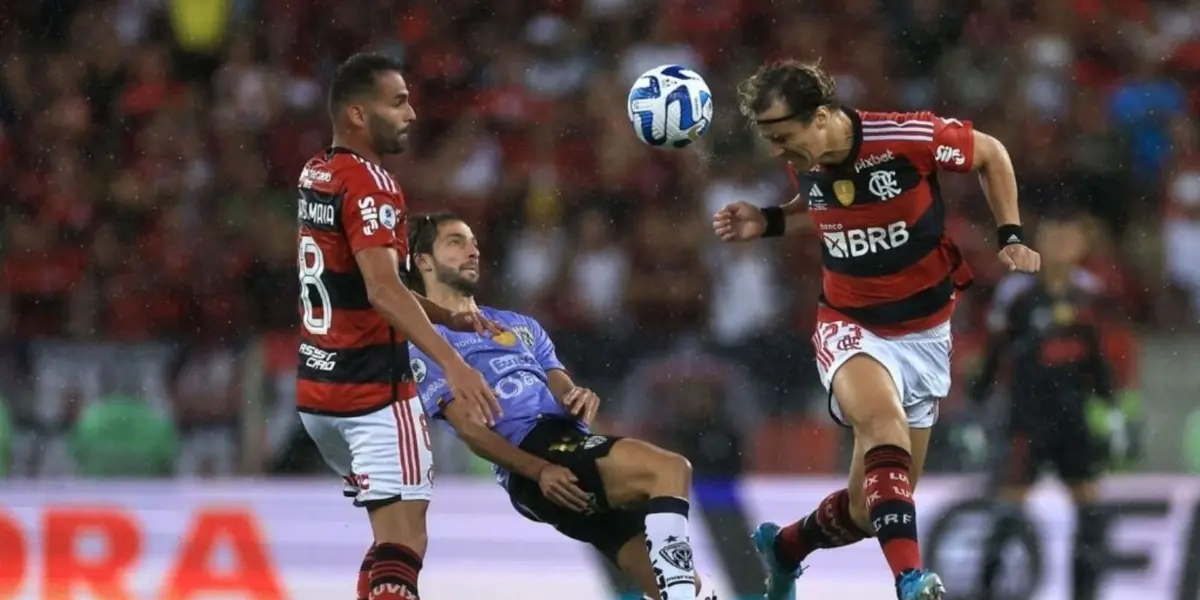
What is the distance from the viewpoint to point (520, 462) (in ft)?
18.5

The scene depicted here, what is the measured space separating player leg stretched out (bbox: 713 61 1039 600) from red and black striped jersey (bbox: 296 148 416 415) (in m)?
1.29

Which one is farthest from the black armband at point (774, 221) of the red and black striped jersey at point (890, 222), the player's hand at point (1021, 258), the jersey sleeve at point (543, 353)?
the player's hand at point (1021, 258)

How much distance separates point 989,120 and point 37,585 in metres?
5.50

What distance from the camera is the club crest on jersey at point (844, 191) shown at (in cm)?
566

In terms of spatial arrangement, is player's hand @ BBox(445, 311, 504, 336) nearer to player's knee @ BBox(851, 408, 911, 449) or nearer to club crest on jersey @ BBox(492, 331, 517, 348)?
club crest on jersey @ BBox(492, 331, 517, 348)

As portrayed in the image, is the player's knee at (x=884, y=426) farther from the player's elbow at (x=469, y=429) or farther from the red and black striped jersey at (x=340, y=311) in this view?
the red and black striped jersey at (x=340, y=311)

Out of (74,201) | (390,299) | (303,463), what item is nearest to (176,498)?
(303,463)

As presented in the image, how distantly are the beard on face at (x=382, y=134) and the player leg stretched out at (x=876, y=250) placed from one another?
1.12 metres

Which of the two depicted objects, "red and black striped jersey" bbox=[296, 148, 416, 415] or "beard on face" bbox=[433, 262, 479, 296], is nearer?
"red and black striped jersey" bbox=[296, 148, 416, 415]

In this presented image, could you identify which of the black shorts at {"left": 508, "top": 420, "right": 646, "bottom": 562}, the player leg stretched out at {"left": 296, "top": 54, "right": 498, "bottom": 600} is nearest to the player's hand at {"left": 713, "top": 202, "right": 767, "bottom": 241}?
the black shorts at {"left": 508, "top": 420, "right": 646, "bottom": 562}

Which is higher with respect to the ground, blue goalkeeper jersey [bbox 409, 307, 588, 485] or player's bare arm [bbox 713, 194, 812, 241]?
player's bare arm [bbox 713, 194, 812, 241]

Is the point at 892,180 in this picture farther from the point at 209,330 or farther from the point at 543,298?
the point at 209,330

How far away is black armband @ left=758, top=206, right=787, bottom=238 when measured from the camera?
609cm

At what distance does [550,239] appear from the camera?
31.7ft
